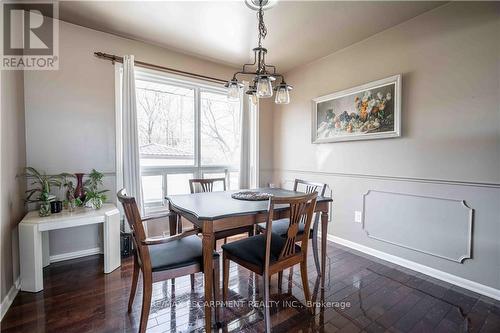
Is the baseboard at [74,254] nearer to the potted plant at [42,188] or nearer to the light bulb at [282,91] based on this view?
the potted plant at [42,188]

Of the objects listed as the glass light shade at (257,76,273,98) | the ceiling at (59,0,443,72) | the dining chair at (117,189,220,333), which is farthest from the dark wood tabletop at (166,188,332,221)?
the ceiling at (59,0,443,72)

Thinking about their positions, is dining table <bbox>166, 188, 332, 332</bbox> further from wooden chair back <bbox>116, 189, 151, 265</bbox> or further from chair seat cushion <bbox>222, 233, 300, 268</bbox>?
wooden chair back <bbox>116, 189, 151, 265</bbox>

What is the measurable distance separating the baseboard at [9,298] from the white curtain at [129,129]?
3.72 feet

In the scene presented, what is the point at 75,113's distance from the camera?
8.21 feet

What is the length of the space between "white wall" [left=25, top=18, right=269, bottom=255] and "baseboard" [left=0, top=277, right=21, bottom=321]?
0.55 m

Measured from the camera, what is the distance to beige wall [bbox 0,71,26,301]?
1692 millimetres

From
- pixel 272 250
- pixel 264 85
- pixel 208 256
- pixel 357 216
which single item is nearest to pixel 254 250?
pixel 272 250

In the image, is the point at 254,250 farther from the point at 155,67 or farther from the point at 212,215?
the point at 155,67

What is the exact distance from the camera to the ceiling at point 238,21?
212 centimetres

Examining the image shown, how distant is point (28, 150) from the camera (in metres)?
2.30

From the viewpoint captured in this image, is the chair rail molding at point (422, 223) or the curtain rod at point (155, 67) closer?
the chair rail molding at point (422, 223)

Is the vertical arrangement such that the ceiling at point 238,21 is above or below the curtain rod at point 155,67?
above

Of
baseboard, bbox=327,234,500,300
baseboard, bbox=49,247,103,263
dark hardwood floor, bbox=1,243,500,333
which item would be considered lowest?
dark hardwood floor, bbox=1,243,500,333

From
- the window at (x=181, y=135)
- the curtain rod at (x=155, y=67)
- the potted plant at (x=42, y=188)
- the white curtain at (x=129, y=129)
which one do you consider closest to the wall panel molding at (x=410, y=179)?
the window at (x=181, y=135)
